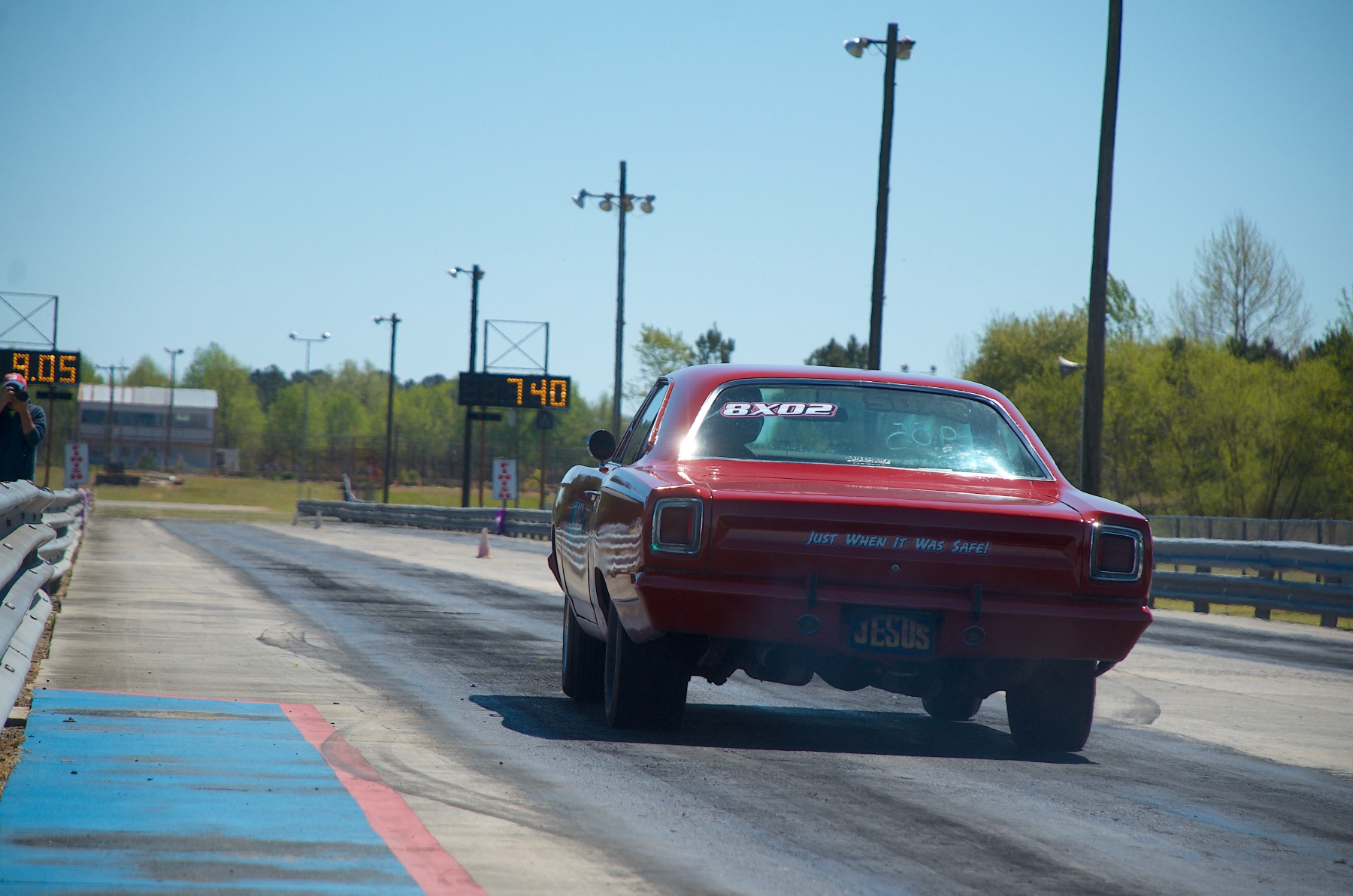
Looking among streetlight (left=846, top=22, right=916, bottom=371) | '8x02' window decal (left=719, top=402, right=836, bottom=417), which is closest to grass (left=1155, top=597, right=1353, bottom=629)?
streetlight (left=846, top=22, right=916, bottom=371)

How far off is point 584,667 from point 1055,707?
7.98 ft

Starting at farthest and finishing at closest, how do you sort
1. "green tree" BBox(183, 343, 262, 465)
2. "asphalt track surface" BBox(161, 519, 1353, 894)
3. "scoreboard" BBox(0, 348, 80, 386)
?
"green tree" BBox(183, 343, 262, 465), "scoreboard" BBox(0, 348, 80, 386), "asphalt track surface" BBox(161, 519, 1353, 894)

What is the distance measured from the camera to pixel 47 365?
154 feet

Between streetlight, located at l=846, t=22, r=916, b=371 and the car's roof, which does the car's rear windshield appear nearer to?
the car's roof

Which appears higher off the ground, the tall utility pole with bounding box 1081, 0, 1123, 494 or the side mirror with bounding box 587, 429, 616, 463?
the tall utility pole with bounding box 1081, 0, 1123, 494

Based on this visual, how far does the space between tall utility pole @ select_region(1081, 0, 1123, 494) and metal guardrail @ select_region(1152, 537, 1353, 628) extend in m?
1.48

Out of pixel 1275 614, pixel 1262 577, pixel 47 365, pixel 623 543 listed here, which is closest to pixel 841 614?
pixel 623 543

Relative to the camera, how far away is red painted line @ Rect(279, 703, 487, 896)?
400 centimetres

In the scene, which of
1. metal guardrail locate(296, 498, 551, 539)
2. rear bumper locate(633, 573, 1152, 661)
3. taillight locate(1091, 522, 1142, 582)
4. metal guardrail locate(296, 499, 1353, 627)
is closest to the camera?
rear bumper locate(633, 573, 1152, 661)

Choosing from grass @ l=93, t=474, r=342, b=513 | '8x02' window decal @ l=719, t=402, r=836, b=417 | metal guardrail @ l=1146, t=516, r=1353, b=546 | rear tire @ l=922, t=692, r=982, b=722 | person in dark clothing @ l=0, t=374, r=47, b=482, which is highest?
'8x02' window decal @ l=719, t=402, r=836, b=417

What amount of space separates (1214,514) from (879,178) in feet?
91.7

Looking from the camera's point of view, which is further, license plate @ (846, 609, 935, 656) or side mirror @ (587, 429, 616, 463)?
side mirror @ (587, 429, 616, 463)

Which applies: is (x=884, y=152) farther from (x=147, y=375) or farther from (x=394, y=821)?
(x=147, y=375)

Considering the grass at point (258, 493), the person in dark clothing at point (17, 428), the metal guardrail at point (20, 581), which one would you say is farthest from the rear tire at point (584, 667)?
the grass at point (258, 493)
